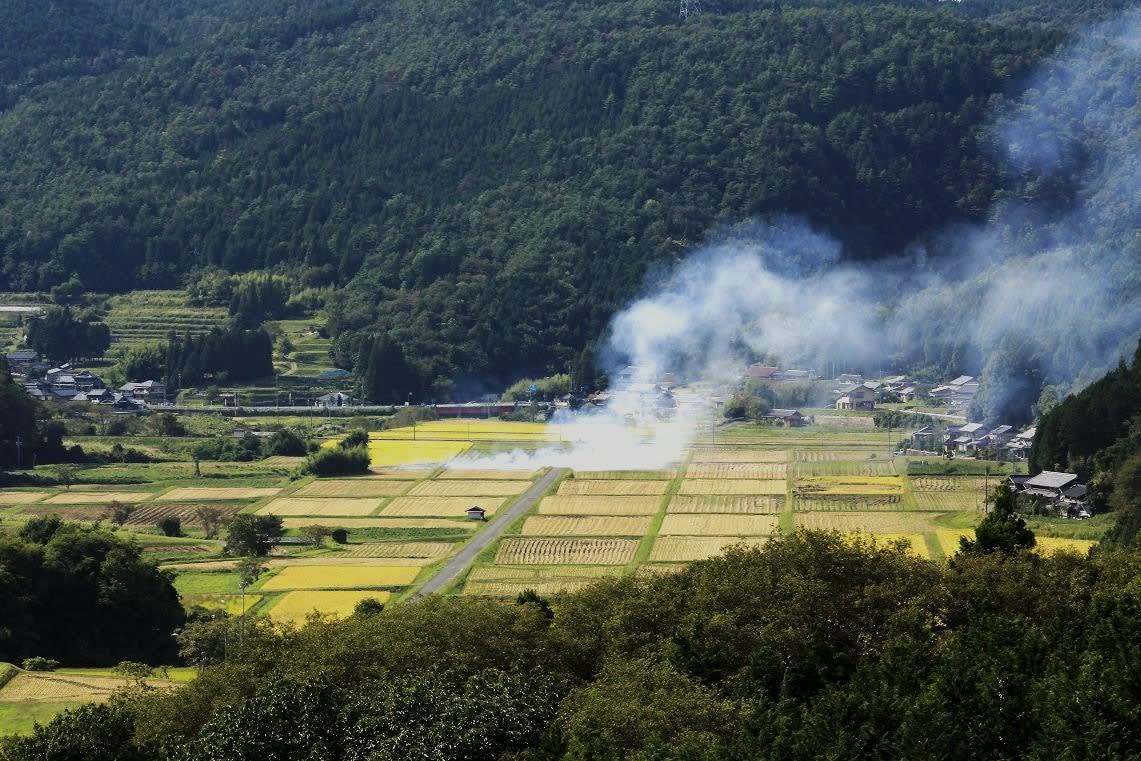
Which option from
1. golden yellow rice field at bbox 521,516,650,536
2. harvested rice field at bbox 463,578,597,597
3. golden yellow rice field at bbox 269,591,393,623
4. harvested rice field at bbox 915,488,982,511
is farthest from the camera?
harvested rice field at bbox 915,488,982,511

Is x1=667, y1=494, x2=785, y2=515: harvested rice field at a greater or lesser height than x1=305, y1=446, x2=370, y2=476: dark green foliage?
greater

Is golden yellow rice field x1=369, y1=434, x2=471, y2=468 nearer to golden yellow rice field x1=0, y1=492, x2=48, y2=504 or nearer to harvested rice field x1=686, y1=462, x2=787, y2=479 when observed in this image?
harvested rice field x1=686, y1=462, x2=787, y2=479

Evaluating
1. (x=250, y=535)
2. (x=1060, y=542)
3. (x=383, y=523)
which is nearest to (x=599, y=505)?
(x=383, y=523)

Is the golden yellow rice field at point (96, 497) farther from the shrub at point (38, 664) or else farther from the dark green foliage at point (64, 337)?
the dark green foliage at point (64, 337)

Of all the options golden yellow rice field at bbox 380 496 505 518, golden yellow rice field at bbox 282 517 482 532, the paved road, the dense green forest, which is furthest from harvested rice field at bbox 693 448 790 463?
the dense green forest

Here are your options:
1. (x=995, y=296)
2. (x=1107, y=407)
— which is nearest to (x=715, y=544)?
(x=1107, y=407)

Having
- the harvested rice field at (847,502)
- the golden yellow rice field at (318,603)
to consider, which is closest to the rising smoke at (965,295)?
the harvested rice field at (847,502)
